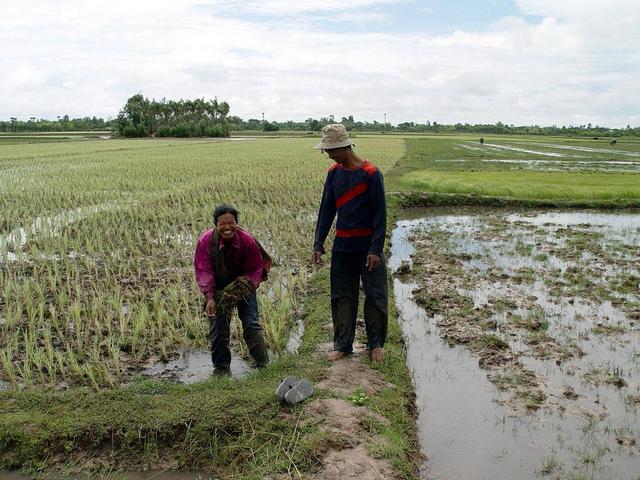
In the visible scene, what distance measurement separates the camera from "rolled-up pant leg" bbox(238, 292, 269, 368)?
3889 mm

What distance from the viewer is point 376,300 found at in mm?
3906

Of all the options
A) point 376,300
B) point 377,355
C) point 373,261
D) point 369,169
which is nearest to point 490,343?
point 377,355

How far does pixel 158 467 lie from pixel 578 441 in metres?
2.29

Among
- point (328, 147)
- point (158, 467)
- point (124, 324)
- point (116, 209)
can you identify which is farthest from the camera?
point (116, 209)

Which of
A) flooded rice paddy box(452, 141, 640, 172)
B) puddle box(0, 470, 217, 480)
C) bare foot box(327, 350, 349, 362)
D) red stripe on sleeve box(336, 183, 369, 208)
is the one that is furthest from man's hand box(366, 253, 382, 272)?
flooded rice paddy box(452, 141, 640, 172)

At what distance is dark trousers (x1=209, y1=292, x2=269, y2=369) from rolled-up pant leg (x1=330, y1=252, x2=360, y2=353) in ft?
1.78

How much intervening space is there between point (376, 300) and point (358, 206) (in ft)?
2.16

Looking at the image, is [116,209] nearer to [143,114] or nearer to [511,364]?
[511,364]

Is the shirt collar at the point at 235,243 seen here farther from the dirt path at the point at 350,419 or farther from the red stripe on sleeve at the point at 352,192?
the dirt path at the point at 350,419

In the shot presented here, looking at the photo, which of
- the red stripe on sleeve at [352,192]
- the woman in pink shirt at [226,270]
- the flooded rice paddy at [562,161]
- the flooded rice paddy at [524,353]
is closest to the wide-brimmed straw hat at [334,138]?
the red stripe on sleeve at [352,192]

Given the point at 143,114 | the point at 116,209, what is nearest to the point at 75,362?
the point at 116,209

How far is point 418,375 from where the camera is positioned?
411 cm

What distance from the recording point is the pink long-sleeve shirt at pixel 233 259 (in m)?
3.73

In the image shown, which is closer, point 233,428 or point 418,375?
point 233,428
